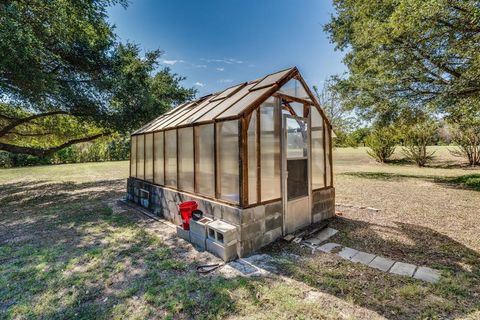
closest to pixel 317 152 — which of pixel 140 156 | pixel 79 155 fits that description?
Answer: pixel 140 156

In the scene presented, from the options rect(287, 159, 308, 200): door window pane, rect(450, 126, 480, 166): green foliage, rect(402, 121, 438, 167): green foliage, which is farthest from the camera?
rect(402, 121, 438, 167): green foliage

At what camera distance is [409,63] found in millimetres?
8500

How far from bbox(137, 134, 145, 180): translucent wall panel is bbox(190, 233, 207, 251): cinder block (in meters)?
3.99

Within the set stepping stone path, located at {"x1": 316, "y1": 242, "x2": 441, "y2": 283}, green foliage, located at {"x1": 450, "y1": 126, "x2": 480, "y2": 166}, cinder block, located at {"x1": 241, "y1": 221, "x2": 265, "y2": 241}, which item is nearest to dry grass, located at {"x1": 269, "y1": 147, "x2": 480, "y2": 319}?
stepping stone path, located at {"x1": 316, "y1": 242, "x2": 441, "y2": 283}

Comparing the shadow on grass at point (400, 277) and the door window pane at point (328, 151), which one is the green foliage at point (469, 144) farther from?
the shadow on grass at point (400, 277)

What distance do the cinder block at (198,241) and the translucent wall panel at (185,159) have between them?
115 cm

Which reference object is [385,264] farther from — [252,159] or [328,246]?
[252,159]

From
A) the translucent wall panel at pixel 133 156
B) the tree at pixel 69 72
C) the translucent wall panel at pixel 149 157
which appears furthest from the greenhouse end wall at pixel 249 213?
the tree at pixel 69 72

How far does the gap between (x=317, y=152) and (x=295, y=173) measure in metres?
0.96

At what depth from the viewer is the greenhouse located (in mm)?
4148

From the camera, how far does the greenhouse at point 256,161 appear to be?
4148mm

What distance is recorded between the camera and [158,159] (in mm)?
6754

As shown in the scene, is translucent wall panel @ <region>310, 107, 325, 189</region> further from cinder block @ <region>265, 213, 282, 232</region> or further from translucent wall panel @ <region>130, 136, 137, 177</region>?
translucent wall panel @ <region>130, 136, 137, 177</region>

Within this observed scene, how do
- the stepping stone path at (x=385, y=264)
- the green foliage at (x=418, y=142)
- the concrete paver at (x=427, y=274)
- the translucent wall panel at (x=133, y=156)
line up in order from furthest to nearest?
1. the green foliage at (x=418, y=142)
2. the translucent wall panel at (x=133, y=156)
3. the stepping stone path at (x=385, y=264)
4. the concrete paver at (x=427, y=274)
